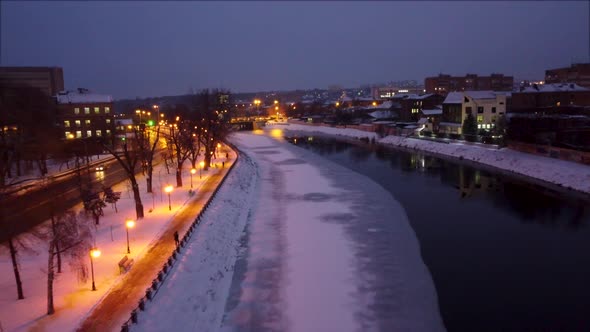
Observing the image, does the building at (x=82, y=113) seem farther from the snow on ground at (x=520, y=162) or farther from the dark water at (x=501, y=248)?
the dark water at (x=501, y=248)

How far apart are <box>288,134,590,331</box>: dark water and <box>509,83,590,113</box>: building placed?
103 ft

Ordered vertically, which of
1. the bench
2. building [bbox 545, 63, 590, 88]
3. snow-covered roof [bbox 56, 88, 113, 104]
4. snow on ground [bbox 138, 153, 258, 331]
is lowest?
snow on ground [bbox 138, 153, 258, 331]

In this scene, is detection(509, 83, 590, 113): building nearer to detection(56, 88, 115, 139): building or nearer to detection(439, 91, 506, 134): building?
detection(439, 91, 506, 134): building

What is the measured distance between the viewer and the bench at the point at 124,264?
14.7 meters

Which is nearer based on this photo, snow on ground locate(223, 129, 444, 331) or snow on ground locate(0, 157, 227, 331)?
snow on ground locate(0, 157, 227, 331)

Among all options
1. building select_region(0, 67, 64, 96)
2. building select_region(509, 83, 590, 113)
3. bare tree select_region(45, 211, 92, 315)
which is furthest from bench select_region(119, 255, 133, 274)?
building select_region(0, 67, 64, 96)

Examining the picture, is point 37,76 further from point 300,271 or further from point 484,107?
point 300,271

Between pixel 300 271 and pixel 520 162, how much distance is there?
2815 centimetres

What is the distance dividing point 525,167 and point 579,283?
905 inches

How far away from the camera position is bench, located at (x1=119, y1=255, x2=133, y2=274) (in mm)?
14709

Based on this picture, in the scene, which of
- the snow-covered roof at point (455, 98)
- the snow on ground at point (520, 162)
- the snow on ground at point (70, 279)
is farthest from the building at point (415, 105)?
the snow on ground at point (70, 279)

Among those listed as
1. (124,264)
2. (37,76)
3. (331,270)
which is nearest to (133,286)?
(124,264)

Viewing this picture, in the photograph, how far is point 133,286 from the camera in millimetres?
13688

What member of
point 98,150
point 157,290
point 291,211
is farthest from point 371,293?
point 98,150
